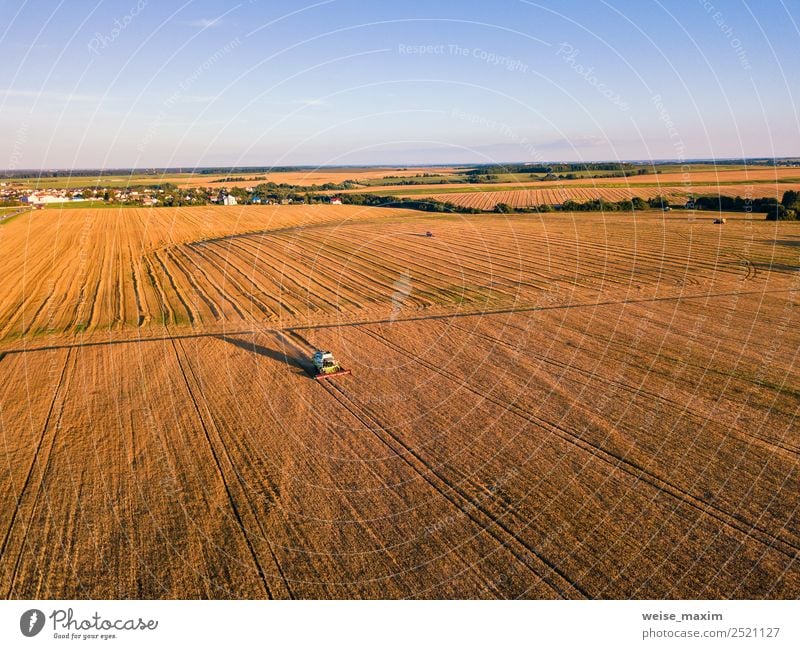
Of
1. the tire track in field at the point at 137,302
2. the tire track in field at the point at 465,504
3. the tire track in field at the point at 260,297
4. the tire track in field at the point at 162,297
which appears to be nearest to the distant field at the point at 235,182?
the tire track in field at the point at 162,297

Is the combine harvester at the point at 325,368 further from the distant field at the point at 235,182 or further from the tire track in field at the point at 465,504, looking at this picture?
the distant field at the point at 235,182

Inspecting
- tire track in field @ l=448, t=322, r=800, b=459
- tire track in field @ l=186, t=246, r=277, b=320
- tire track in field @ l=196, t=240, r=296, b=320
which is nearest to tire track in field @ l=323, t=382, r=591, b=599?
tire track in field @ l=448, t=322, r=800, b=459

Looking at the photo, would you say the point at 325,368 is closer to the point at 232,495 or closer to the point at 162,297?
the point at 232,495

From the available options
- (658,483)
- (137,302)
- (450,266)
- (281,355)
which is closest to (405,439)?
(658,483)

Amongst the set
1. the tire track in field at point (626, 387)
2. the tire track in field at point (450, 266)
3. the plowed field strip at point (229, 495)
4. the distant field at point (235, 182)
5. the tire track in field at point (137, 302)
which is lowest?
the plowed field strip at point (229, 495)

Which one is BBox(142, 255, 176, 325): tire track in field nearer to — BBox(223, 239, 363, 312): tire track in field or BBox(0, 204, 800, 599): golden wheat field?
BBox(0, 204, 800, 599): golden wheat field
